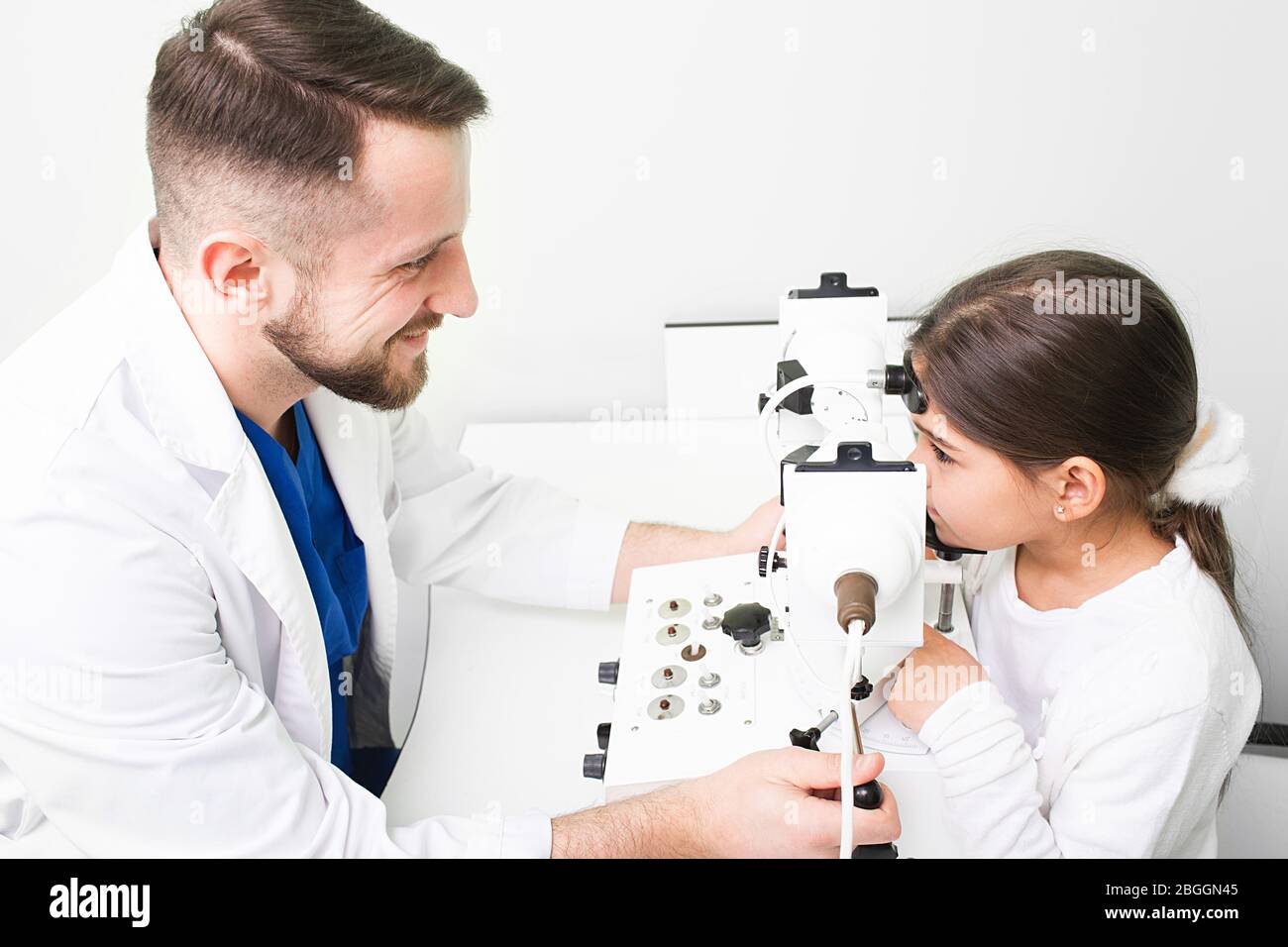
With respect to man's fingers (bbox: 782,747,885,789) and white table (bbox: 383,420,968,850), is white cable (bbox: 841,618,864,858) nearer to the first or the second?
man's fingers (bbox: 782,747,885,789)

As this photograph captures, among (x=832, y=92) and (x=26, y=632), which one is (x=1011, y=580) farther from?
(x=26, y=632)

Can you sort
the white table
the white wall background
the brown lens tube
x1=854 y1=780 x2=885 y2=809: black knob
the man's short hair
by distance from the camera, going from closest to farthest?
the brown lens tube → x1=854 y1=780 x2=885 y2=809: black knob → the man's short hair → the white table → the white wall background

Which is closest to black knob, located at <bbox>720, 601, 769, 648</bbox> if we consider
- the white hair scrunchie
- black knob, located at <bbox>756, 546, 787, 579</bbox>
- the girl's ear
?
black knob, located at <bbox>756, 546, 787, 579</bbox>

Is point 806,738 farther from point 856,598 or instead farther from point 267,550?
point 267,550

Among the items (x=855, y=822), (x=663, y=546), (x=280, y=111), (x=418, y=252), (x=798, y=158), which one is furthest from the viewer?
(x=798, y=158)

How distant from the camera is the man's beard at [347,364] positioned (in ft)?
3.70

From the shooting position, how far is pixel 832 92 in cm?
168

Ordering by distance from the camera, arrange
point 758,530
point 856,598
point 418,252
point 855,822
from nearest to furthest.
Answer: point 856,598
point 855,822
point 418,252
point 758,530

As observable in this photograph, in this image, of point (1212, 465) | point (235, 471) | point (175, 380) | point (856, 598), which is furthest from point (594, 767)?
point (1212, 465)

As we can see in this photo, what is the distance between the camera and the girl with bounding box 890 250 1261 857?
3.17ft

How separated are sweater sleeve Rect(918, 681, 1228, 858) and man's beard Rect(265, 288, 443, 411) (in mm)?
746

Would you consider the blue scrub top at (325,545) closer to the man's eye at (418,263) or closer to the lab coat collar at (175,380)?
the lab coat collar at (175,380)

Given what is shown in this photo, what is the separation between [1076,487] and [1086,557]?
4.5 inches

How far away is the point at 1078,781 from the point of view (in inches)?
38.9
